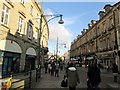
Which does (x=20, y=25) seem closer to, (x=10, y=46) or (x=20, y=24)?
(x=20, y=24)

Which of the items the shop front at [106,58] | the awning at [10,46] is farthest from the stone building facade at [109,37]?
the awning at [10,46]

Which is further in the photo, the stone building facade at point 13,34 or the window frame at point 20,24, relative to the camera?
the window frame at point 20,24

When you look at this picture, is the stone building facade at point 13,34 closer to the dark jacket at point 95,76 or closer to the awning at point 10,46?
the awning at point 10,46

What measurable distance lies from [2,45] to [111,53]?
849 inches

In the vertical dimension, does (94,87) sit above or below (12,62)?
below

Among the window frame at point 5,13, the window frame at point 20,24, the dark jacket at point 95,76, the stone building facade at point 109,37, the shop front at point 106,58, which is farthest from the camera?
the shop front at point 106,58

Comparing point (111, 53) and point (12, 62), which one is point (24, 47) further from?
point (111, 53)

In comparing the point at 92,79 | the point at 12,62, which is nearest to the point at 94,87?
the point at 92,79

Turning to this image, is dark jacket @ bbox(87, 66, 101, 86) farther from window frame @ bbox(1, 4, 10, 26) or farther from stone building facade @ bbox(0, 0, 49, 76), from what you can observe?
window frame @ bbox(1, 4, 10, 26)

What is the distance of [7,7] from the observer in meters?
14.8

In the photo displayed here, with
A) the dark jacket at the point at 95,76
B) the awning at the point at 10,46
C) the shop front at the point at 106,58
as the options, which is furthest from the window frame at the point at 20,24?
the shop front at the point at 106,58

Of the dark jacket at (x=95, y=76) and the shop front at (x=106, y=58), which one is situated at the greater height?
the shop front at (x=106, y=58)

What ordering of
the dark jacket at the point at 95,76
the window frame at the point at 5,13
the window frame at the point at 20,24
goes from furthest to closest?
the window frame at the point at 20,24
the window frame at the point at 5,13
the dark jacket at the point at 95,76

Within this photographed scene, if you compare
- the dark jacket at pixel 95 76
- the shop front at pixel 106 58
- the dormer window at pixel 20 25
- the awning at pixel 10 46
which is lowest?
the dark jacket at pixel 95 76
